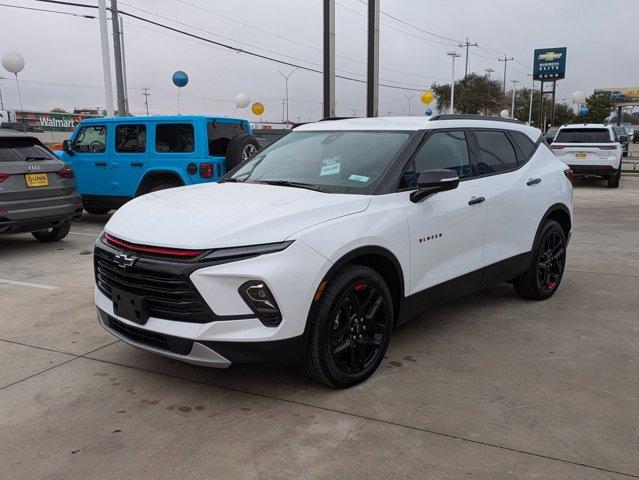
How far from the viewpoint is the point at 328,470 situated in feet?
8.92

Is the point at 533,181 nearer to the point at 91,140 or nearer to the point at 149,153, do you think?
the point at 149,153

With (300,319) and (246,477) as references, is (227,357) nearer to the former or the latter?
(300,319)

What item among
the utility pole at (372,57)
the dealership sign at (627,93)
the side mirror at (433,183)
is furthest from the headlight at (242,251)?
the dealership sign at (627,93)

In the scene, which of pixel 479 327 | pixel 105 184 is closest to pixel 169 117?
pixel 105 184

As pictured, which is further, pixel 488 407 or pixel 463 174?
pixel 463 174

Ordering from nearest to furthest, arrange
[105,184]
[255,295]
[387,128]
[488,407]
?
[255,295] < [488,407] < [387,128] < [105,184]

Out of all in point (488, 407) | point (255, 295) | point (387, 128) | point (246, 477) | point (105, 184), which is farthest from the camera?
point (105, 184)

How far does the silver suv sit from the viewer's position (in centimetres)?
713

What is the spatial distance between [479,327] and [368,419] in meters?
1.89

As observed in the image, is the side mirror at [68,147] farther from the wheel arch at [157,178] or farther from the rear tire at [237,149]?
the rear tire at [237,149]

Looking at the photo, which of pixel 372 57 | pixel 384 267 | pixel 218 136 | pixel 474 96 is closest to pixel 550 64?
pixel 474 96

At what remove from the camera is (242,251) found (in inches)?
120

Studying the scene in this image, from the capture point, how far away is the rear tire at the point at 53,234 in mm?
8492

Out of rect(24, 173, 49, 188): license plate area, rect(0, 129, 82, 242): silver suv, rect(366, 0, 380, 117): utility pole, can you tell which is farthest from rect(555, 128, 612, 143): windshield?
rect(24, 173, 49, 188): license plate area
